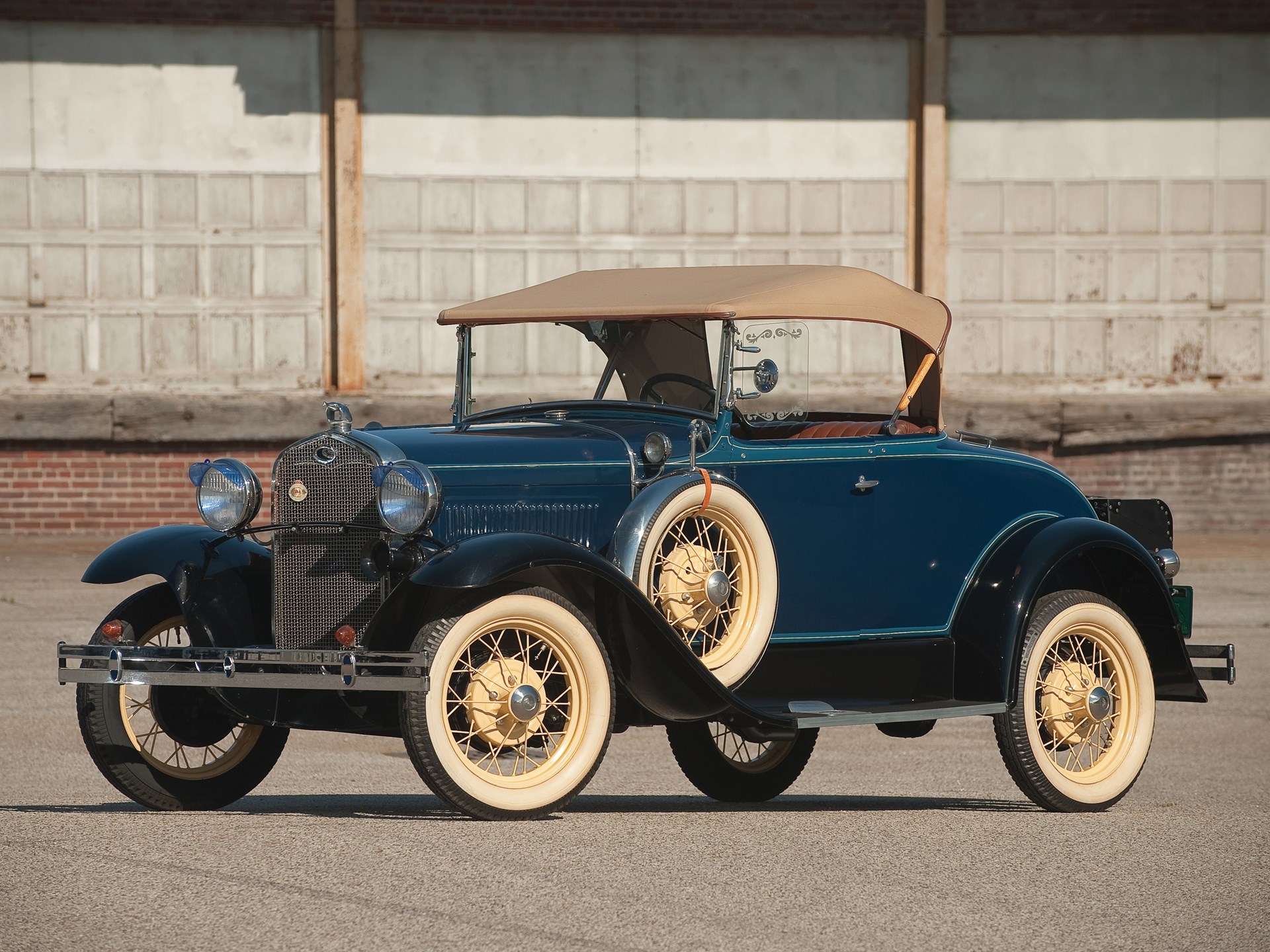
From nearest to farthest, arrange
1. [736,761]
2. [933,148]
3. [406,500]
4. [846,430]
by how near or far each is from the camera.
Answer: [406,500] → [846,430] → [736,761] → [933,148]

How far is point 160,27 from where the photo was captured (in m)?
17.8

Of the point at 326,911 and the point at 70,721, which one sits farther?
the point at 70,721

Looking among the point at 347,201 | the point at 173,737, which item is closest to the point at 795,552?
the point at 173,737

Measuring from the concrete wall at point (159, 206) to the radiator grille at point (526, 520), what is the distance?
12100 mm

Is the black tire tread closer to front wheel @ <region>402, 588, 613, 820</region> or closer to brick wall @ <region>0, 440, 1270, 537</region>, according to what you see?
front wheel @ <region>402, 588, 613, 820</region>

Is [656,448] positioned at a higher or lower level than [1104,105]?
lower

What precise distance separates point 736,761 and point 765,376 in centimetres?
169

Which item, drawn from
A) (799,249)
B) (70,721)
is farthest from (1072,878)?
(799,249)

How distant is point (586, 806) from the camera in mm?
6906

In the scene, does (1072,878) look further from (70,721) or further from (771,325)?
(70,721)

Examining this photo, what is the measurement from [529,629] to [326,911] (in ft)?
4.80

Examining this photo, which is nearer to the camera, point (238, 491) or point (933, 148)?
point (238, 491)

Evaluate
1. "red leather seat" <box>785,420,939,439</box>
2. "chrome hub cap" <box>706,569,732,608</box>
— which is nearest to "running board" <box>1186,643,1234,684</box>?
"red leather seat" <box>785,420,939,439</box>

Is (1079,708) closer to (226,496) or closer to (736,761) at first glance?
(736,761)
